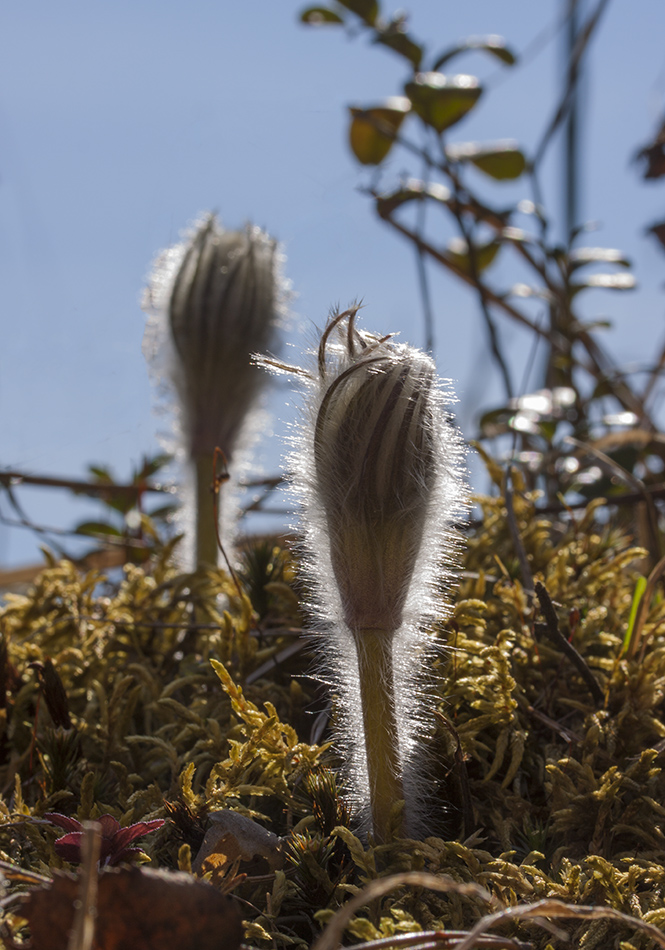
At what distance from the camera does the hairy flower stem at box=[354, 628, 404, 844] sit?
0.68 meters

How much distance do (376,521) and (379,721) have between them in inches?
6.9

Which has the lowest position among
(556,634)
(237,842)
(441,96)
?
(237,842)

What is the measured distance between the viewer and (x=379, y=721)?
688mm

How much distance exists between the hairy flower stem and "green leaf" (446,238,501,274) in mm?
1316

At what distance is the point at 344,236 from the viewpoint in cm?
95

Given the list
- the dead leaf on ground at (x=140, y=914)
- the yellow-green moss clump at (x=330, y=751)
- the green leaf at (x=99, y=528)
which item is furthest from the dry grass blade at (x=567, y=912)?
the green leaf at (x=99, y=528)

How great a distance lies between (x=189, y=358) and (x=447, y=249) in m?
1.10

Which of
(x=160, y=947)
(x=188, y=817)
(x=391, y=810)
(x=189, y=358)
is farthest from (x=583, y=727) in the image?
(x=189, y=358)

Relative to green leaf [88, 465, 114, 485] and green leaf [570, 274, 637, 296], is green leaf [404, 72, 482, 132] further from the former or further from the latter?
green leaf [88, 465, 114, 485]

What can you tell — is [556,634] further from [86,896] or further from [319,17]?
[319,17]

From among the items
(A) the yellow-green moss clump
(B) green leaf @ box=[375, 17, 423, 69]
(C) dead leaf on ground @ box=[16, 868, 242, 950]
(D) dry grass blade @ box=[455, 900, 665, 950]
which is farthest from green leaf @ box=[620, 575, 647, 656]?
(B) green leaf @ box=[375, 17, 423, 69]

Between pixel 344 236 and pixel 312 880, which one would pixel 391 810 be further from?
pixel 344 236

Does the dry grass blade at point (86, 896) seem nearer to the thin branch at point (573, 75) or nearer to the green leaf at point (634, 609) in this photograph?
the green leaf at point (634, 609)

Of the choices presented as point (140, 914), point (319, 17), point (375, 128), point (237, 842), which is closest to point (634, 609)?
point (237, 842)
